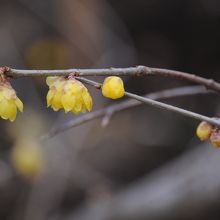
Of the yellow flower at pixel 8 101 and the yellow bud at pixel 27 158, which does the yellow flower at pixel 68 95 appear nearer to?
the yellow flower at pixel 8 101

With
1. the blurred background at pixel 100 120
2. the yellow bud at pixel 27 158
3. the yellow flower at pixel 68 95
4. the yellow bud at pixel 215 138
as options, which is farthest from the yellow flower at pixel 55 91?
the blurred background at pixel 100 120

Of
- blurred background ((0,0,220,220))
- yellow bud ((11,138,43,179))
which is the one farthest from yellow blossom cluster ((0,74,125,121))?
blurred background ((0,0,220,220))

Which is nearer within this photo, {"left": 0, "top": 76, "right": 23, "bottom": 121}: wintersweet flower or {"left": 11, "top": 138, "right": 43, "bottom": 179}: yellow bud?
{"left": 0, "top": 76, "right": 23, "bottom": 121}: wintersweet flower

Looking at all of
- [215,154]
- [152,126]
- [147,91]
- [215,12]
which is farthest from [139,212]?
[215,12]

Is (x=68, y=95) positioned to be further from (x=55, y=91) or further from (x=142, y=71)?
(x=142, y=71)

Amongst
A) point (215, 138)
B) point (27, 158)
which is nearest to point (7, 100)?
point (215, 138)

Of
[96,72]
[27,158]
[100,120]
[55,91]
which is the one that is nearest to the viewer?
[96,72]

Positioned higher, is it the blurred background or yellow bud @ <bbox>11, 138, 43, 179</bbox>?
the blurred background

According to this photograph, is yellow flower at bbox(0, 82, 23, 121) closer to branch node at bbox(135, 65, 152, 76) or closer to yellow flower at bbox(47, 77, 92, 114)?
yellow flower at bbox(47, 77, 92, 114)
